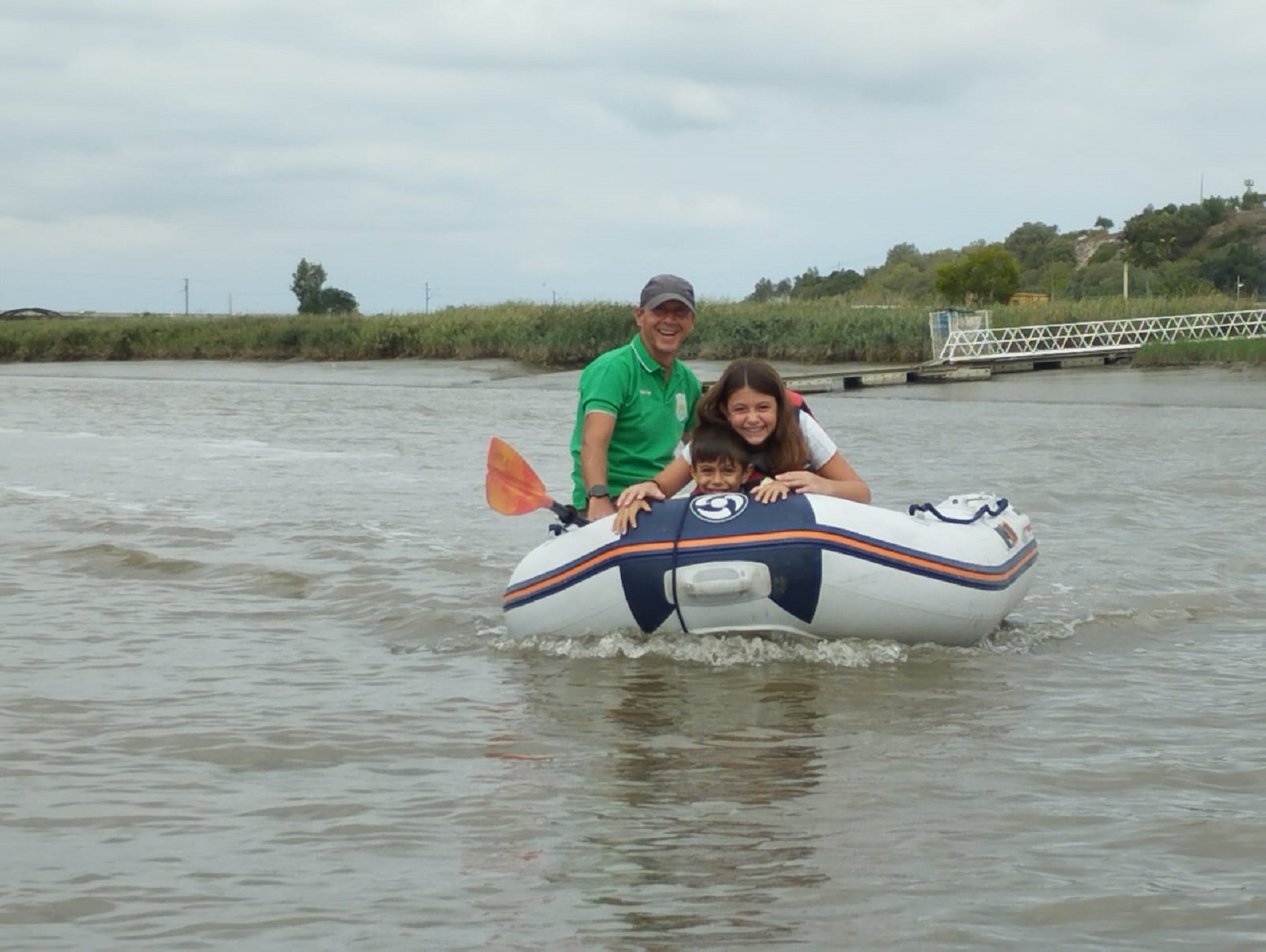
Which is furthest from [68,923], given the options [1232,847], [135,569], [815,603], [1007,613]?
[135,569]

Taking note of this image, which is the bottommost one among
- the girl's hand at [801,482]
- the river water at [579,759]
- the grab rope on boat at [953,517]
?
the river water at [579,759]

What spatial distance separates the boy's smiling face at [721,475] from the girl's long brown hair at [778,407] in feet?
0.33

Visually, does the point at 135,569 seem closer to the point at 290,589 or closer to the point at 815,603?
the point at 290,589

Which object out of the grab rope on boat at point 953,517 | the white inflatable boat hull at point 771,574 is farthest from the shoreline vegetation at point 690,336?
the white inflatable boat hull at point 771,574

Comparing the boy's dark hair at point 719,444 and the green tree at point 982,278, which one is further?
the green tree at point 982,278

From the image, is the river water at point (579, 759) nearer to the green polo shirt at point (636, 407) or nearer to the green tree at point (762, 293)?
the green polo shirt at point (636, 407)

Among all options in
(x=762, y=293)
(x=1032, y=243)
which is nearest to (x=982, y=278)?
(x=762, y=293)

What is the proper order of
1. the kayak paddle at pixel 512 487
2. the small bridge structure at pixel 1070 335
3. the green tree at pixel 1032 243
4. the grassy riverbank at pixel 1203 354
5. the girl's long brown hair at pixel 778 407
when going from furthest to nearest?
the green tree at pixel 1032 243 < the small bridge structure at pixel 1070 335 < the grassy riverbank at pixel 1203 354 < the kayak paddle at pixel 512 487 < the girl's long brown hair at pixel 778 407

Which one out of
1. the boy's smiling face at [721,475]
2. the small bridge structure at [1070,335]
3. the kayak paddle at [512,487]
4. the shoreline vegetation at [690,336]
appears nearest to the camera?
the boy's smiling face at [721,475]

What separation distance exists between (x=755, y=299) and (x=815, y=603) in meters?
42.2

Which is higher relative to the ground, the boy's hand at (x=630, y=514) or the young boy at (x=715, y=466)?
the young boy at (x=715, y=466)

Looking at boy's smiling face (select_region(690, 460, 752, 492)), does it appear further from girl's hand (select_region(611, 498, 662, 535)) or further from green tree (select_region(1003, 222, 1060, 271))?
green tree (select_region(1003, 222, 1060, 271))

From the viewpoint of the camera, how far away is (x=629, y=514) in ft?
20.4

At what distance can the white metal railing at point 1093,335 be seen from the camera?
3753cm
